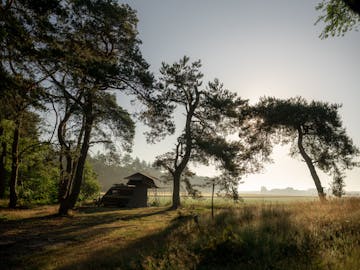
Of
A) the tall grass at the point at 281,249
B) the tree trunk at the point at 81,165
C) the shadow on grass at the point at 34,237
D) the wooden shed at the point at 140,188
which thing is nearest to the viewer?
the tall grass at the point at 281,249

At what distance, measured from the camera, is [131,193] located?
102 ft

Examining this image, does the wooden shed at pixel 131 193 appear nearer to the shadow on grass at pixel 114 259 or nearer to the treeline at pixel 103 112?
the treeline at pixel 103 112

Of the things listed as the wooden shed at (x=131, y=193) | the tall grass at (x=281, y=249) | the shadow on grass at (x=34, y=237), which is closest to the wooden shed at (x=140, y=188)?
the wooden shed at (x=131, y=193)

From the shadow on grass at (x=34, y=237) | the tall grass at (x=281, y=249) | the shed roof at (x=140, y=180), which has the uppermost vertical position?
the shed roof at (x=140, y=180)

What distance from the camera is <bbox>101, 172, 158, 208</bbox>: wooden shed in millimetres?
29391

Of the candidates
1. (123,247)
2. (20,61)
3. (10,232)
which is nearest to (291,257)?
(123,247)

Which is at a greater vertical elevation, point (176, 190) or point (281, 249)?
point (176, 190)

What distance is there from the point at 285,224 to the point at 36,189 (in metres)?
27.3

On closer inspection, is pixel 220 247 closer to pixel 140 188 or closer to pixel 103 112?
pixel 103 112

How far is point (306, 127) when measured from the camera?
76.4 ft

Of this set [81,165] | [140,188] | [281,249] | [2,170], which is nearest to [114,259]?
[281,249]

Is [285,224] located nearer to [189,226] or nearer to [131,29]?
[189,226]

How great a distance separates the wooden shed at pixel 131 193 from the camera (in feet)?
96.4

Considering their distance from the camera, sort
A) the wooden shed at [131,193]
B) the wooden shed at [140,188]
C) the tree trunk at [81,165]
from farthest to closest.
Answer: the wooden shed at [140,188] < the wooden shed at [131,193] < the tree trunk at [81,165]
